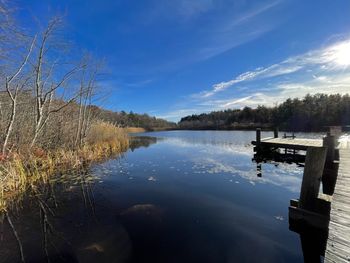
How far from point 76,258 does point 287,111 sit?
190 ft

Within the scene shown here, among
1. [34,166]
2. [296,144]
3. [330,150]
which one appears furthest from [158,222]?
[296,144]

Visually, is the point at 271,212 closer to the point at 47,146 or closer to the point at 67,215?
the point at 67,215

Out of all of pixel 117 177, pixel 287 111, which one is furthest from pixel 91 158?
pixel 287 111

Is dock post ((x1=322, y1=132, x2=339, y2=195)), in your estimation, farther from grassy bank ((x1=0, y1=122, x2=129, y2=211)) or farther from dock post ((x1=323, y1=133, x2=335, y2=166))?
grassy bank ((x1=0, y1=122, x2=129, y2=211))

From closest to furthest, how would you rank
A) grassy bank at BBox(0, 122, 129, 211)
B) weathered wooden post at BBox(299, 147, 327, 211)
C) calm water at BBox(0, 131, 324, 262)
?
1. calm water at BBox(0, 131, 324, 262)
2. weathered wooden post at BBox(299, 147, 327, 211)
3. grassy bank at BBox(0, 122, 129, 211)

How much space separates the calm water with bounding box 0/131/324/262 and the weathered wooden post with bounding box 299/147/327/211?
73cm

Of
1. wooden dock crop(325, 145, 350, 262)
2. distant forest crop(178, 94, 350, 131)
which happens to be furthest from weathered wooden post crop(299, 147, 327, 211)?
distant forest crop(178, 94, 350, 131)

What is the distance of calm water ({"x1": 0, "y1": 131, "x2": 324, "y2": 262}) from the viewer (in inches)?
143

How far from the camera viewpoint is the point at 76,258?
3459mm

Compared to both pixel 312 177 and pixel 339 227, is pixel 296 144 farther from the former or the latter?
pixel 339 227

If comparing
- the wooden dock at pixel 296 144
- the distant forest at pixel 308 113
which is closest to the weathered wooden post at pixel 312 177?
the wooden dock at pixel 296 144

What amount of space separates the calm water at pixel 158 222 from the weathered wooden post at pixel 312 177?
733mm

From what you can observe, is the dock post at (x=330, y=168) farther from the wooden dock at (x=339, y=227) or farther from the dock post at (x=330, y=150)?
the wooden dock at (x=339, y=227)

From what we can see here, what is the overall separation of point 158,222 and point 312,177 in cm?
338
